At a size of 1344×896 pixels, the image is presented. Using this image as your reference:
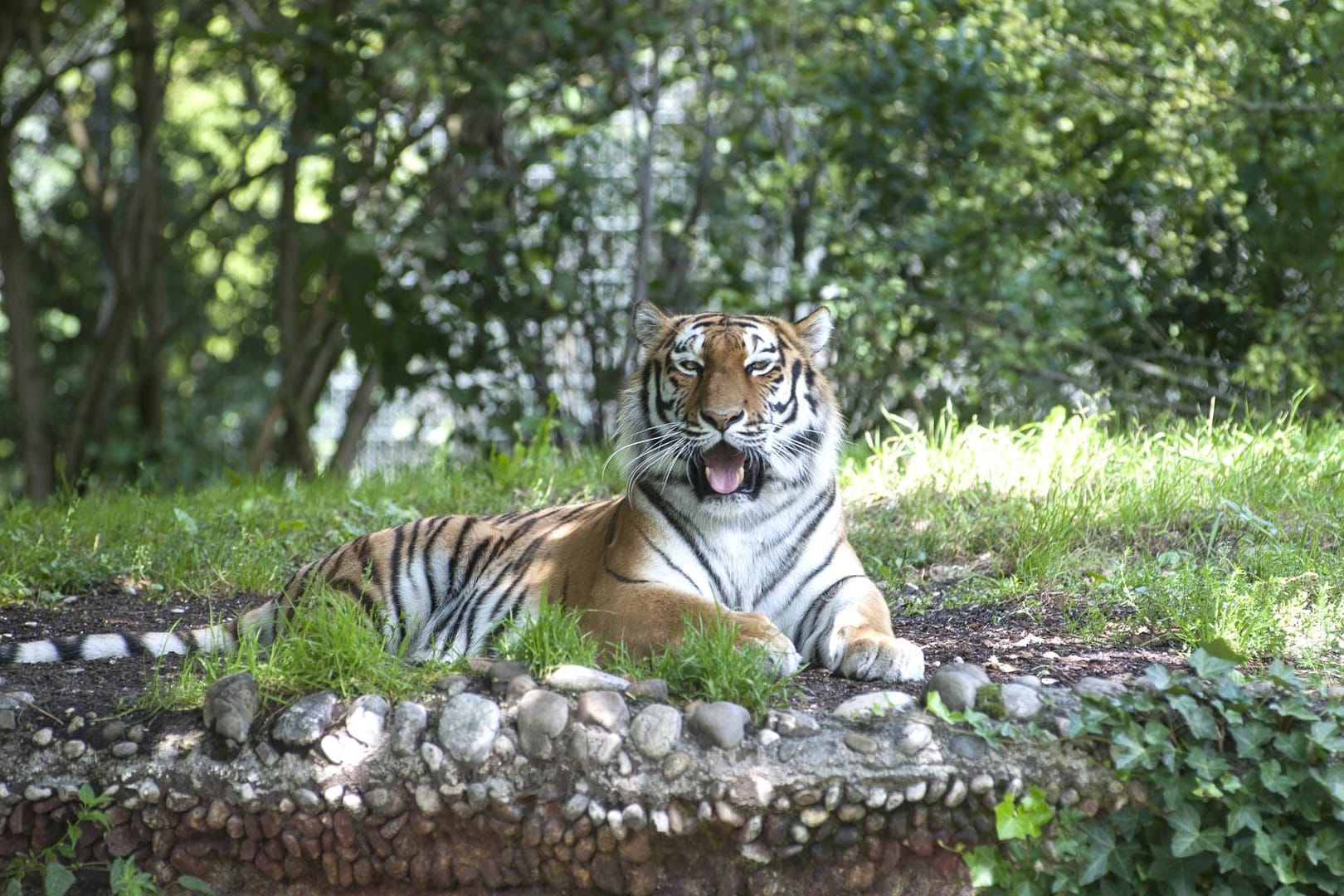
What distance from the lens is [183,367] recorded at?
40.2ft

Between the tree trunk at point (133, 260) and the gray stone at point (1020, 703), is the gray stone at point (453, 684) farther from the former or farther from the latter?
the tree trunk at point (133, 260)

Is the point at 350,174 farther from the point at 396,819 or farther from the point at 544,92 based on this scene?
the point at 396,819

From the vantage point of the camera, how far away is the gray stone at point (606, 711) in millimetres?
3055

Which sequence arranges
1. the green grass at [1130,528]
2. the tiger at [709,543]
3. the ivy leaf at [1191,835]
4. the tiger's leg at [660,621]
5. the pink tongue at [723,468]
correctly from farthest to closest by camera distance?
1. the green grass at [1130,528]
2. the pink tongue at [723,468]
3. the tiger at [709,543]
4. the tiger's leg at [660,621]
5. the ivy leaf at [1191,835]

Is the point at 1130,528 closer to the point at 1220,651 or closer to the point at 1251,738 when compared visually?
the point at 1220,651

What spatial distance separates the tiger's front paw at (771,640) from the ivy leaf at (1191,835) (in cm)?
89

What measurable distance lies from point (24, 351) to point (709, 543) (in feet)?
→ 23.6

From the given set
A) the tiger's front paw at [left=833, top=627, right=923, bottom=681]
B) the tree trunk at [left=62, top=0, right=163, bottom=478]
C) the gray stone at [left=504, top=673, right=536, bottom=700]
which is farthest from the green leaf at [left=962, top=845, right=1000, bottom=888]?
the tree trunk at [left=62, top=0, right=163, bottom=478]

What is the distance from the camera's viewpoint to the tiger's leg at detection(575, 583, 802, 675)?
10.9ft

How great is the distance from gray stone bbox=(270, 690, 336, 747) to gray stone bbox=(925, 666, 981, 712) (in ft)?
4.59

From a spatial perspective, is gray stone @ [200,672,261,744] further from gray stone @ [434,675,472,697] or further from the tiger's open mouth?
the tiger's open mouth

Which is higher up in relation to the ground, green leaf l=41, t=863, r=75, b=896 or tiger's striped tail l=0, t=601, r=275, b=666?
tiger's striped tail l=0, t=601, r=275, b=666

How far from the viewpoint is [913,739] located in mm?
2984

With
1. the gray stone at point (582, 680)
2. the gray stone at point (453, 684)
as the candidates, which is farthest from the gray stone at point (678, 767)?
the gray stone at point (453, 684)
